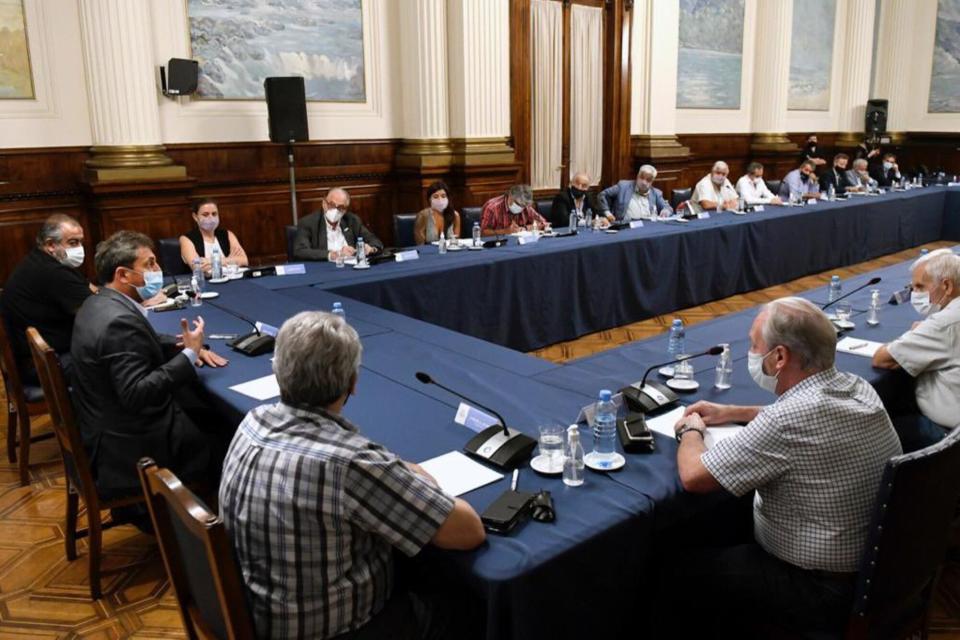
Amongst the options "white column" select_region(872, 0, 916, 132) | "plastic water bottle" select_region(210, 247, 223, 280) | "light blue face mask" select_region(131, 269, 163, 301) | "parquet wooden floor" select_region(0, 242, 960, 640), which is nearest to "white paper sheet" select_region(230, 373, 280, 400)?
"parquet wooden floor" select_region(0, 242, 960, 640)

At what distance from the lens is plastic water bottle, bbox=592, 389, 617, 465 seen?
200 centimetres

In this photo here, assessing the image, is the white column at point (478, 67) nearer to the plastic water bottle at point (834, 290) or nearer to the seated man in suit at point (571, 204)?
the seated man in suit at point (571, 204)

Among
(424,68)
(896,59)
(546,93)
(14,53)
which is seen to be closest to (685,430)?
(14,53)

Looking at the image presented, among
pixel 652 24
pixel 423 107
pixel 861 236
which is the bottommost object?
pixel 861 236

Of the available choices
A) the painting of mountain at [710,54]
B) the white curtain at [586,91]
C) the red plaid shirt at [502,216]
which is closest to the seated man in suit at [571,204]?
the red plaid shirt at [502,216]

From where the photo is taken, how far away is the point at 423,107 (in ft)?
24.8

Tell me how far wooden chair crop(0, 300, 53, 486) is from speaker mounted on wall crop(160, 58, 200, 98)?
3.17 meters

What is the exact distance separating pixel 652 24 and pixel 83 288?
772cm

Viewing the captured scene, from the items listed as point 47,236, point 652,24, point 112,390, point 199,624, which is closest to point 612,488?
point 199,624

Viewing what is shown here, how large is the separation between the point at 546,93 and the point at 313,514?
7.86 m

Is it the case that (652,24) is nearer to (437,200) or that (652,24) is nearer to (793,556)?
(437,200)

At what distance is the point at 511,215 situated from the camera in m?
6.44

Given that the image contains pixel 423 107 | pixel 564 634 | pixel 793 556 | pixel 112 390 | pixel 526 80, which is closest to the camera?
pixel 564 634

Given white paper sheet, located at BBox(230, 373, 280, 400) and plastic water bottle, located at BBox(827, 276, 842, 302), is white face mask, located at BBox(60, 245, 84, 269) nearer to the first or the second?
white paper sheet, located at BBox(230, 373, 280, 400)
